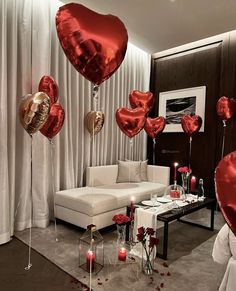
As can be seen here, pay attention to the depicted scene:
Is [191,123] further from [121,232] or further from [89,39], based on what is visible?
[89,39]

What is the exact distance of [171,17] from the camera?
338 cm

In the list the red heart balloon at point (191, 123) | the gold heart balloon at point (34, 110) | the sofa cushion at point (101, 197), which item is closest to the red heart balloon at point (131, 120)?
the sofa cushion at point (101, 197)

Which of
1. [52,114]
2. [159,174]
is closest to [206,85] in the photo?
[159,174]

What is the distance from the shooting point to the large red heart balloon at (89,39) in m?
1.42

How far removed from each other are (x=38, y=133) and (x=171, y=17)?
7.96 feet

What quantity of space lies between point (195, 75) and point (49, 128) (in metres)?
2.94

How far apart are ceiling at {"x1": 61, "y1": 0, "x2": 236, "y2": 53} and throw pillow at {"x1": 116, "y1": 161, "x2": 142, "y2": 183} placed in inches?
84.5

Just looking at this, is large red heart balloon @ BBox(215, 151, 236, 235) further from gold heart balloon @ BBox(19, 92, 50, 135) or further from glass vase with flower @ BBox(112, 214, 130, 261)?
gold heart balloon @ BBox(19, 92, 50, 135)

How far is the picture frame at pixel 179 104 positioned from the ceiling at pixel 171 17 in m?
0.88

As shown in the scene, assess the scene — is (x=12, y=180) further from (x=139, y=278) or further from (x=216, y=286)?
(x=216, y=286)

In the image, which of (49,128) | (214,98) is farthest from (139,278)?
(214,98)

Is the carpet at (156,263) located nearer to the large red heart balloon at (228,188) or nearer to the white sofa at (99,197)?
the white sofa at (99,197)

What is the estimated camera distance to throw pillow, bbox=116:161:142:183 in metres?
4.00

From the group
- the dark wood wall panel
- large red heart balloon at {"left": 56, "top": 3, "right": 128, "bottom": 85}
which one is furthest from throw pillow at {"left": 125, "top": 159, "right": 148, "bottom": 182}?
large red heart balloon at {"left": 56, "top": 3, "right": 128, "bottom": 85}
